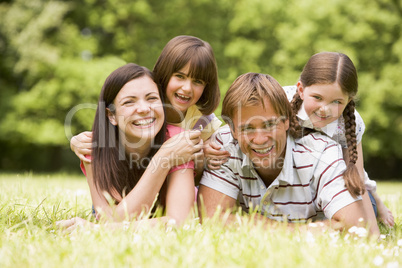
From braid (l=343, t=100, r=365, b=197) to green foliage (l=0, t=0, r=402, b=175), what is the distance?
34.3 ft

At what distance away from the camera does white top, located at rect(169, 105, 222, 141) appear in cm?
405

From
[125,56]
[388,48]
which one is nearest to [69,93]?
[125,56]

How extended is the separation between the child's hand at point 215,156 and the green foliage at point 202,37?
35.2ft

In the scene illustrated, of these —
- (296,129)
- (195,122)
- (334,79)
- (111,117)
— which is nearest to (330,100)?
(334,79)

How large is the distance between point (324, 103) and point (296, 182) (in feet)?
2.41

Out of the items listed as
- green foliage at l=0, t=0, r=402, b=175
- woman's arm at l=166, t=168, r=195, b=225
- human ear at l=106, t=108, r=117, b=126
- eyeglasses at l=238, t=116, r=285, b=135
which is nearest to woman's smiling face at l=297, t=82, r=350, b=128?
eyeglasses at l=238, t=116, r=285, b=135

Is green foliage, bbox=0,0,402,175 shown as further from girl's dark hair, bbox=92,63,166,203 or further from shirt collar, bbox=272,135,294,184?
shirt collar, bbox=272,135,294,184

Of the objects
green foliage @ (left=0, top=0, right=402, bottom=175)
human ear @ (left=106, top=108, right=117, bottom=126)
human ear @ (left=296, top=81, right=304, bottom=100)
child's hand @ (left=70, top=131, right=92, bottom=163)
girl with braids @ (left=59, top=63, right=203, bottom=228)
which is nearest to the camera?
girl with braids @ (left=59, top=63, right=203, bottom=228)

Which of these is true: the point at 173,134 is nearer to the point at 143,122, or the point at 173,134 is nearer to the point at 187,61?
the point at 143,122

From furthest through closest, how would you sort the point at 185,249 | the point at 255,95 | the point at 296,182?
the point at 296,182, the point at 255,95, the point at 185,249

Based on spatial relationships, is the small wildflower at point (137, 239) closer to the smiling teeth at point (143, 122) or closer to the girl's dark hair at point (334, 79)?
the smiling teeth at point (143, 122)

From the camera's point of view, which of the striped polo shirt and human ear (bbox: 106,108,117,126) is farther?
human ear (bbox: 106,108,117,126)

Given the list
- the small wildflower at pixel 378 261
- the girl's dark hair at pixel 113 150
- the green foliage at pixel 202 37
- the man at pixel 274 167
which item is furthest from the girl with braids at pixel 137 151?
the green foliage at pixel 202 37

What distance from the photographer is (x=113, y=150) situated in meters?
3.39
